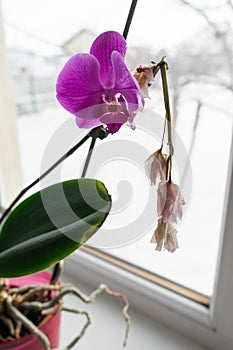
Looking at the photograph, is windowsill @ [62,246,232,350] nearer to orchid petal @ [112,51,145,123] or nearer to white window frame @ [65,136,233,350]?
white window frame @ [65,136,233,350]

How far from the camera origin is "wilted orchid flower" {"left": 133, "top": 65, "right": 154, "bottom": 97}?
312 millimetres

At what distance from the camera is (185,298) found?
0.63 metres

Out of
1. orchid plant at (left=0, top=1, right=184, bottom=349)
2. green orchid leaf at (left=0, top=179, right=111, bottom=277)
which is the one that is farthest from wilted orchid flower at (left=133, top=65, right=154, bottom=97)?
green orchid leaf at (left=0, top=179, right=111, bottom=277)

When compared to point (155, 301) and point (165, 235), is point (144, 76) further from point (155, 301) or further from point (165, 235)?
point (155, 301)

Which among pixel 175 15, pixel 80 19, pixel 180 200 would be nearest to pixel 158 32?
pixel 175 15

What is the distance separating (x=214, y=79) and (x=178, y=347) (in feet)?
1.45

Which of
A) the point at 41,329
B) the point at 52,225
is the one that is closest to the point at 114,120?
the point at 52,225

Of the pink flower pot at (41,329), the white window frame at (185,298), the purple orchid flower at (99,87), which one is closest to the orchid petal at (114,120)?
the purple orchid flower at (99,87)

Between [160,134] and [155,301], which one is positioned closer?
[160,134]

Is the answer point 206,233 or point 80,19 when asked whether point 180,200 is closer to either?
point 206,233

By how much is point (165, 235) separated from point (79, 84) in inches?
6.0

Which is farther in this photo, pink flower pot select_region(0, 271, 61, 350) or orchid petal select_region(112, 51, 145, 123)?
pink flower pot select_region(0, 271, 61, 350)

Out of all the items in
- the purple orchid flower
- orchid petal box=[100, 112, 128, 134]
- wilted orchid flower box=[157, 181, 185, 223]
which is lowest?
wilted orchid flower box=[157, 181, 185, 223]

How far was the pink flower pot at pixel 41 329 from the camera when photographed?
504 millimetres
